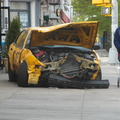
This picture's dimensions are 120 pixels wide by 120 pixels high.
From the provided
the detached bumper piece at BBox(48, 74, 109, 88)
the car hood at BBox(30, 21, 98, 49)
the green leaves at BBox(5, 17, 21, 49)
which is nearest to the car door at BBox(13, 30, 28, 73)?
the car hood at BBox(30, 21, 98, 49)

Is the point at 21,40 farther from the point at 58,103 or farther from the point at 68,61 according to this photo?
the point at 58,103

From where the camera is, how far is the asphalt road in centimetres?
860

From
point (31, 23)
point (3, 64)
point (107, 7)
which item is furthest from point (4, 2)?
point (3, 64)

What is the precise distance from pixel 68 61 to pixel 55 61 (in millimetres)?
330

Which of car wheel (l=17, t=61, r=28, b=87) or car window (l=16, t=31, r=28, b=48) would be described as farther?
car window (l=16, t=31, r=28, b=48)

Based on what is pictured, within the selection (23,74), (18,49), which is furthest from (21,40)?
(23,74)

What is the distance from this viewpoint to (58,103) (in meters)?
10.2

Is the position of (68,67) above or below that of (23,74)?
above

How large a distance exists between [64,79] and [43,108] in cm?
366

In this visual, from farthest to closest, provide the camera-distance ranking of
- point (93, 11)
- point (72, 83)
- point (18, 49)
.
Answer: point (93, 11) < point (18, 49) < point (72, 83)

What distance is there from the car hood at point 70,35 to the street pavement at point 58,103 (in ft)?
4.30

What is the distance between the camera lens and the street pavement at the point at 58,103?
339 inches

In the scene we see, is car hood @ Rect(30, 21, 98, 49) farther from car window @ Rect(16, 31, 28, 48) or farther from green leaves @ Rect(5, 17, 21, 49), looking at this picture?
green leaves @ Rect(5, 17, 21, 49)

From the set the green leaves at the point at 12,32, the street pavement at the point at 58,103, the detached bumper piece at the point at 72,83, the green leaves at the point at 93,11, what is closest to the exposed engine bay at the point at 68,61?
the detached bumper piece at the point at 72,83
